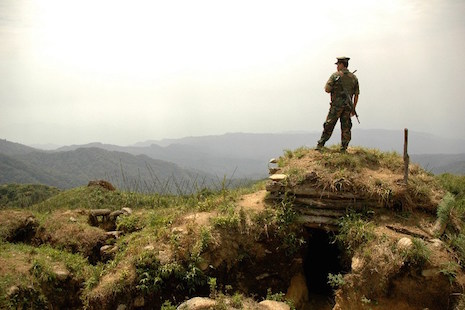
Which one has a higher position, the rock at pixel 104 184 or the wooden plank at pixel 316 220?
the wooden plank at pixel 316 220

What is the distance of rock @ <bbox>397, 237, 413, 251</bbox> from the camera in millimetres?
6910

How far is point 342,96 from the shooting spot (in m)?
10.0

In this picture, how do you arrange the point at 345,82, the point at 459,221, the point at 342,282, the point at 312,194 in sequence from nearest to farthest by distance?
the point at 342,282 → the point at 459,221 → the point at 312,194 → the point at 345,82

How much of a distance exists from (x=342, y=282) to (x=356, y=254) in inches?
28.8

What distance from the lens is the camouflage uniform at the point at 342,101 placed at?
10.0m

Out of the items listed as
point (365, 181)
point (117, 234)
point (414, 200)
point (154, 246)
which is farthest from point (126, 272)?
point (414, 200)

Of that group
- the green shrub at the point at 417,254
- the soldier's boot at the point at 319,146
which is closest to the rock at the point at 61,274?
the soldier's boot at the point at 319,146

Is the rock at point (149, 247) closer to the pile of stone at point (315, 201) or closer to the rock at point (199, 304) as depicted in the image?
the rock at point (199, 304)

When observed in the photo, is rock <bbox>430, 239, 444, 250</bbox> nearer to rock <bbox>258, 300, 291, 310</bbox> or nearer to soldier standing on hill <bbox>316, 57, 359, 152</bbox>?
rock <bbox>258, 300, 291, 310</bbox>

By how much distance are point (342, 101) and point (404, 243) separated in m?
4.75

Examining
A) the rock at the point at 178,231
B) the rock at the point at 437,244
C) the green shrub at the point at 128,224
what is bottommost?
the green shrub at the point at 128,224

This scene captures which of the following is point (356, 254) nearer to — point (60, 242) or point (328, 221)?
point (328, 221)

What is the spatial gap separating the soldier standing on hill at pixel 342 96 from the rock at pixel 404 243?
364cm

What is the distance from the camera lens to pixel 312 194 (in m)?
8.77
